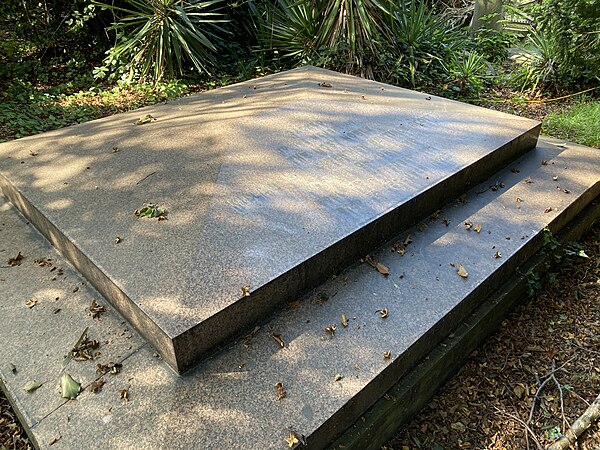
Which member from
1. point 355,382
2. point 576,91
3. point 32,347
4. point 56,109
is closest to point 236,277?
point 355,382

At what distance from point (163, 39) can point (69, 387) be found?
195 inches

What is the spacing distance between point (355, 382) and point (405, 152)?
168 cm

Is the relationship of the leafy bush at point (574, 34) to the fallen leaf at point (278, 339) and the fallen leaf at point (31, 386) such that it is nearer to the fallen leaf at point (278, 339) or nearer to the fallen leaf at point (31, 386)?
the fallen leaf at point (278, 339)

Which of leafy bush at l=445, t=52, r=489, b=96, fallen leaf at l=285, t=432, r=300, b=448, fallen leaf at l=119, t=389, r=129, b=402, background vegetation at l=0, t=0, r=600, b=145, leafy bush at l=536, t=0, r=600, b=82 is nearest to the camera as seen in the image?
fallen leaf at l=285, t=432, r=300, b=448

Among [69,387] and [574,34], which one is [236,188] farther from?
[574,34]

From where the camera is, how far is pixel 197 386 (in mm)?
1759

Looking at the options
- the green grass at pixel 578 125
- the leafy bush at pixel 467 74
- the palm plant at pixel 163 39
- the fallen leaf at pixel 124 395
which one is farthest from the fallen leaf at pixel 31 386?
the leafy bush at pixel 467 74

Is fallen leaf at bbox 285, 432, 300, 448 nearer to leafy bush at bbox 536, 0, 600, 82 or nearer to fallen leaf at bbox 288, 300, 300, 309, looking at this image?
fallen leaf at bbox 288, 300, 300, 309

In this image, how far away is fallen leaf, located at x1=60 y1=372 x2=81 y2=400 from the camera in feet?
5.67

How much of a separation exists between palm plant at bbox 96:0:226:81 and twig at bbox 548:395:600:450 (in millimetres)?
5307

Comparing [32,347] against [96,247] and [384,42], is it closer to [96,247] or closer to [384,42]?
[96,247]

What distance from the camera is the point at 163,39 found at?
5691 millimetres

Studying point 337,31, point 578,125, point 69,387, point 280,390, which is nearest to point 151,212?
point 69,387

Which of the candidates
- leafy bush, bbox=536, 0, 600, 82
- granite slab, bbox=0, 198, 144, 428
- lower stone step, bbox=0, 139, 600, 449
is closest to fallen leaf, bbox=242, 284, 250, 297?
lower stone step, bbox=0, 139, 600, 449
